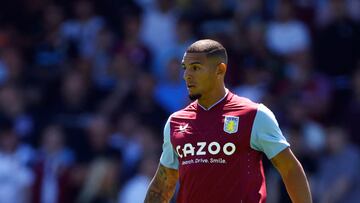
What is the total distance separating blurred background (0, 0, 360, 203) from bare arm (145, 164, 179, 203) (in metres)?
4.29

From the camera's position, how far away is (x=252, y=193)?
6.45 meters

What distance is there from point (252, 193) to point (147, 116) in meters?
6.30

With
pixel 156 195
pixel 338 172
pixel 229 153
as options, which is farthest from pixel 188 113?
pixel 338 172

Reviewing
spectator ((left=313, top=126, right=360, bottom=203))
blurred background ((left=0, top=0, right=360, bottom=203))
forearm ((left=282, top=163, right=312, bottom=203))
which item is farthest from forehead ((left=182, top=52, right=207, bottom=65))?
spectator ((left=313, top=126, right=360, bottom=203))

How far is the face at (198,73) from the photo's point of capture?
654 cm

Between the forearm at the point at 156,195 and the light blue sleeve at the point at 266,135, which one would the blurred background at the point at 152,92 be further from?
the light blue sleeve at the point at 266,135

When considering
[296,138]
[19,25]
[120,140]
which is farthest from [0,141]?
[296,138]

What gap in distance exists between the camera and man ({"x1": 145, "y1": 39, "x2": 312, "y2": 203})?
6.43 meters

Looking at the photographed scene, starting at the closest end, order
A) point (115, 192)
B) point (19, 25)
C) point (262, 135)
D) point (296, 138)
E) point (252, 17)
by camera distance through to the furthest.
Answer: point (262, 135)
point (296, 138)
point (115, 192)
point (252, 17)
point (19, 25)

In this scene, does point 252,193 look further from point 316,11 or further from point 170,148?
point 316,11

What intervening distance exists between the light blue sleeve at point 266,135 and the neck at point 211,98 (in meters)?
0.32

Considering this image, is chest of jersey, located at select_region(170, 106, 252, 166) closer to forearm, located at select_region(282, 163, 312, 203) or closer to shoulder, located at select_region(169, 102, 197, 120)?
shoulder, located at select_region(169, 102, 197, 120)

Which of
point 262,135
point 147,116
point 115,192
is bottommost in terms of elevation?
point 115,192

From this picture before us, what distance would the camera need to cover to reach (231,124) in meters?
6.51
